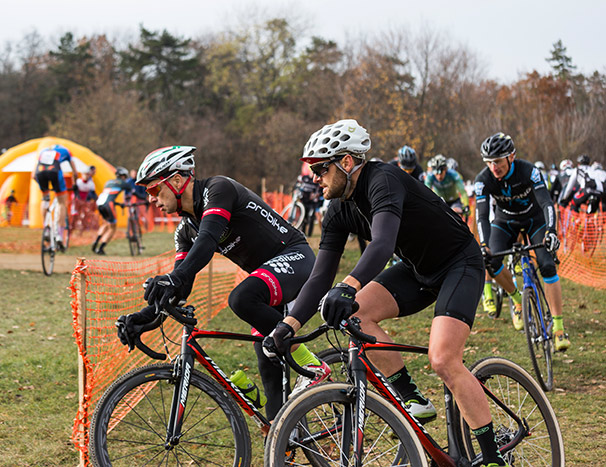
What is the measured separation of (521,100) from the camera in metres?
53.9

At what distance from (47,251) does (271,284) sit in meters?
10.1

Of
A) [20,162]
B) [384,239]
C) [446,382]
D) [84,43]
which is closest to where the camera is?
[384,239]

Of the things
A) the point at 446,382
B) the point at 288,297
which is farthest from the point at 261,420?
the point at 446,382

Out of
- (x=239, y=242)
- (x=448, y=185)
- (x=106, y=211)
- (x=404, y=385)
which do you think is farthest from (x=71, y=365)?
(x=106, y=211)

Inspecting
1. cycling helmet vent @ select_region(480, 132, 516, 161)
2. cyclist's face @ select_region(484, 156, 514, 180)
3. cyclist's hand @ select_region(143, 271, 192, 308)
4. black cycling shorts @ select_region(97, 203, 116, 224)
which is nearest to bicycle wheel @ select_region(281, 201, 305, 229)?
black cycling shorts @ select_region(97, 203, 116, 224)

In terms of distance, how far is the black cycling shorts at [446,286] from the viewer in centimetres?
382

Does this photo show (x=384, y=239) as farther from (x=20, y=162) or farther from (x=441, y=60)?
(x=441, y=60)

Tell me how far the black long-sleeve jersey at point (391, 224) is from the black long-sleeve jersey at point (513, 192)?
3575mm

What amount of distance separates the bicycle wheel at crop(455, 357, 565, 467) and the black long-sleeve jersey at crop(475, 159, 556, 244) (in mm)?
3483

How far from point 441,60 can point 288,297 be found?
46.0 m

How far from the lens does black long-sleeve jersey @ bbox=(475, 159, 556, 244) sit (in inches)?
296

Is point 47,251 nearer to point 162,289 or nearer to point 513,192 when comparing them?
point 513,192

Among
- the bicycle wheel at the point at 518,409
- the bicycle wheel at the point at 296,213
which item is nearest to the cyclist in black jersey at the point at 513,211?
the bicycle wheel at the point at 518,409

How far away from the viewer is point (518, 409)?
4066 mm
